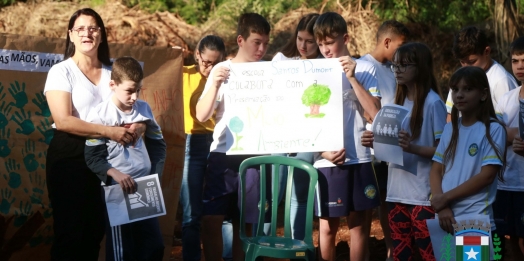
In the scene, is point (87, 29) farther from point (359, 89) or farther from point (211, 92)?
point (359, 89)

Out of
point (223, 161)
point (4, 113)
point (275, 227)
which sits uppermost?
point (4, 113)

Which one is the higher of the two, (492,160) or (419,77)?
(419,77)

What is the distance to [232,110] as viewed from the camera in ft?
18.5

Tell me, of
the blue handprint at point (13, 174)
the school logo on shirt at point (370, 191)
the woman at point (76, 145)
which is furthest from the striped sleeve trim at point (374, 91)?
the blue handprint at point (13, 174)

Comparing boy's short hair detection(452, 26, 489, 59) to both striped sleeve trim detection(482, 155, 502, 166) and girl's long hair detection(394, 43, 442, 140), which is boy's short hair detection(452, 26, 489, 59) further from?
striped sleeve trim detection(482, 155, 502, 166)

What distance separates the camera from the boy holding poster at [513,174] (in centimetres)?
542

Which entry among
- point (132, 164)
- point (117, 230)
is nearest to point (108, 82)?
point (132, 164)

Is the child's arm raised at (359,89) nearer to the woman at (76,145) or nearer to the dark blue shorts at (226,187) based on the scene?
the dark blue shorts at (226,187)

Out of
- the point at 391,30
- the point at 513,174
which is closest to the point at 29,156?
the point at 391,30

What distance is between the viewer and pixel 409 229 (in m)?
5.21

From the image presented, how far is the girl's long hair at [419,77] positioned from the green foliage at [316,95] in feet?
1.70

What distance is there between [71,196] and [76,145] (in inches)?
13.2

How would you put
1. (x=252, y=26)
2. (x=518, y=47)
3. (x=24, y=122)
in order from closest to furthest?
(x=518, y=47) < (x=252, y=26) < (x=24, y=122)

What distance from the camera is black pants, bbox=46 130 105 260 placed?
5145 millimetres
